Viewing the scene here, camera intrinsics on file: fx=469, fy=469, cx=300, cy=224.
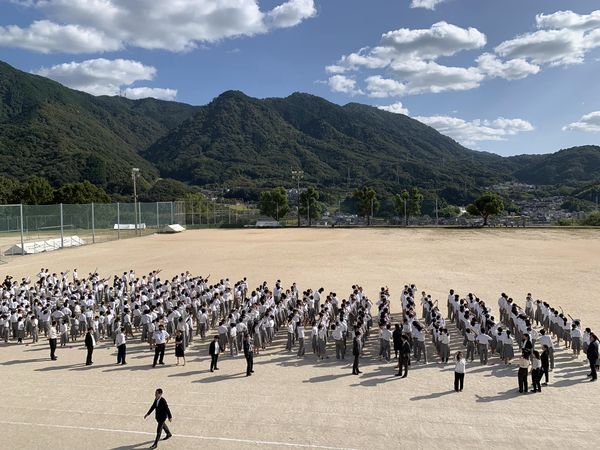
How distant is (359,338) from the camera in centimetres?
1254

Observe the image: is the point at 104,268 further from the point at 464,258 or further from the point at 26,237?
the point at 464,258

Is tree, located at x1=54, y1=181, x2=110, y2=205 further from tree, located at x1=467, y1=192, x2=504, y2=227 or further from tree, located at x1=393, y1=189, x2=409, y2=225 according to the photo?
tree, located at x1=467, y1=192, x2=504, y2=227

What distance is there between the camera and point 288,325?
1450 cm

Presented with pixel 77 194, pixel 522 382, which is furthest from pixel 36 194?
pixel 522 382

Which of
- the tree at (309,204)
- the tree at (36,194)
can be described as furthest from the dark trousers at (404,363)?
the tree at (36,194)

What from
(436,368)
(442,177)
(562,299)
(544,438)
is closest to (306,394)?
(436,368)

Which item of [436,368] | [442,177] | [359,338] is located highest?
[442,177]

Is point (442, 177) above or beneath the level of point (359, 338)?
above

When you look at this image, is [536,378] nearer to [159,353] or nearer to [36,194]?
[159,353]

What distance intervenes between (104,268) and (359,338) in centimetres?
2201

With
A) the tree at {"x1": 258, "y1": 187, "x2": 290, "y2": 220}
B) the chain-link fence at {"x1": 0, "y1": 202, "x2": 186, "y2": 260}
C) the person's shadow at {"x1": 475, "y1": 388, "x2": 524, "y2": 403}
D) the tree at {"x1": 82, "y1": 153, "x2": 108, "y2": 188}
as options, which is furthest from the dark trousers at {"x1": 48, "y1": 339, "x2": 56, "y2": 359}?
the tree at {"x1": 82, "y1": 153, "x2": 108, "y2": 188}

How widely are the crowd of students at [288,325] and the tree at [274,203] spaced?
4929cm

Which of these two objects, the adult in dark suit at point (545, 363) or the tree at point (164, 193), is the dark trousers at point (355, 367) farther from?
the tree at point (164, 193)

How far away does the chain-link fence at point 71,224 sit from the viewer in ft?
132
